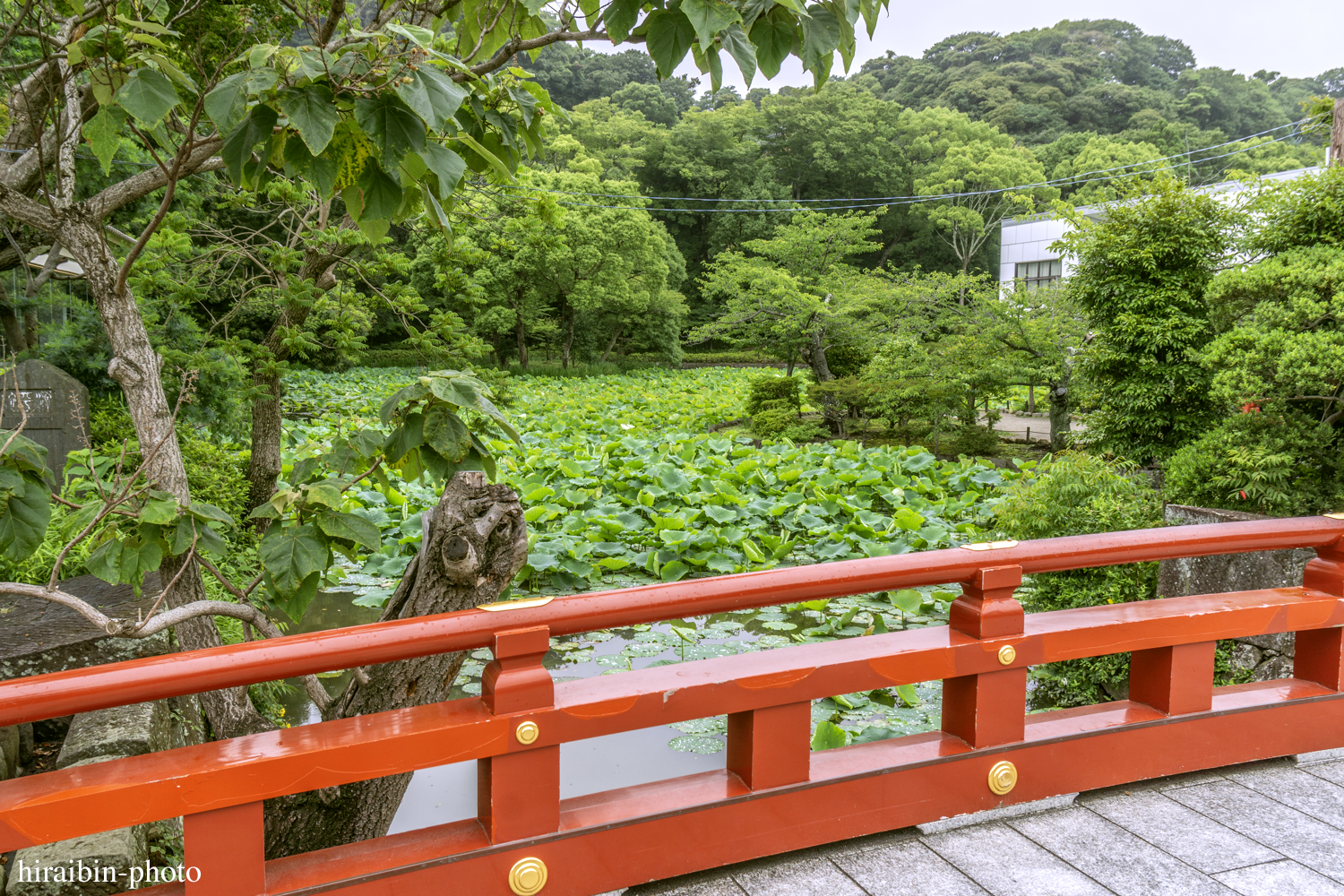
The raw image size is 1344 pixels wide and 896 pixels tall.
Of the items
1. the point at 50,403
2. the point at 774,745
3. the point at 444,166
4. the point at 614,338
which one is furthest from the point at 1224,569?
the point at 614,338

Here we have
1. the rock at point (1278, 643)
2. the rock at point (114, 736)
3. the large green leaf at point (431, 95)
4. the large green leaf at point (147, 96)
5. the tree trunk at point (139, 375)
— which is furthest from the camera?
the rock at point (1278, 643)

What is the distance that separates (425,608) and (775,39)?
4.93 ft

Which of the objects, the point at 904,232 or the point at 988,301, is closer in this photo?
the point at 988,301

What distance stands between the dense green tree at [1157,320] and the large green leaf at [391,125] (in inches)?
219

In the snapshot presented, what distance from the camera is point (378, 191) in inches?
54.6

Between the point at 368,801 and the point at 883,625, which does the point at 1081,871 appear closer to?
the point at 368,801

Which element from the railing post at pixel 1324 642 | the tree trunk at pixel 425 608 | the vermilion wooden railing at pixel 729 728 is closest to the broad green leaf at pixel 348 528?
the tree trunk at pixel 425 608

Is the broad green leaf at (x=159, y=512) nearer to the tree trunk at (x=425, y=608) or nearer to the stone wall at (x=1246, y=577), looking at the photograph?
the tree trunk at (x=425, y=608)

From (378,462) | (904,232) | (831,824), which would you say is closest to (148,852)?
(378,462)

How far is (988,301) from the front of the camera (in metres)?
9.95

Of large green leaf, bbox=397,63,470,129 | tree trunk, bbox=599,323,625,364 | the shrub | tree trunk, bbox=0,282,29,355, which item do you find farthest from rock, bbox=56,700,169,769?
tree trunk, bbox=599,323,625,364

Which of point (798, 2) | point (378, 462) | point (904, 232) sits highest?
point (904, 232)

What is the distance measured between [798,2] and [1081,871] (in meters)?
1.68

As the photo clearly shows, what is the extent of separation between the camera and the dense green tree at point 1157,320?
5.48 metres
